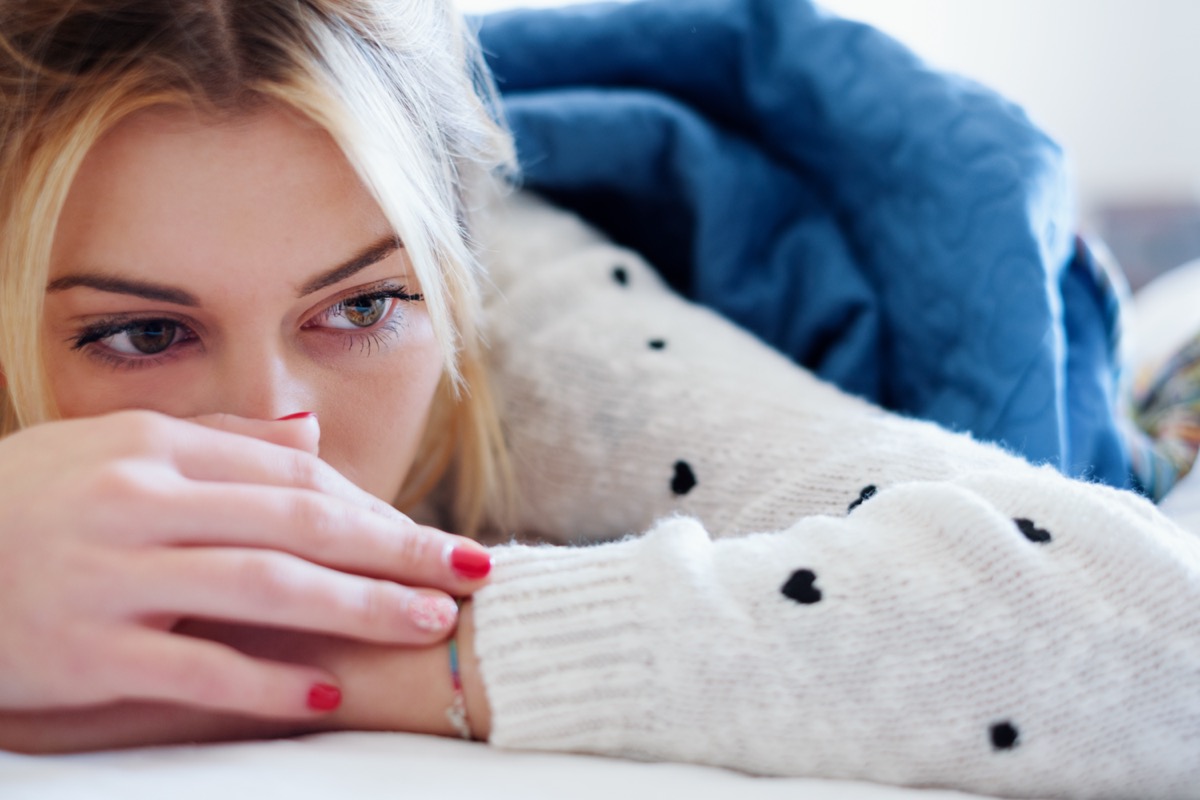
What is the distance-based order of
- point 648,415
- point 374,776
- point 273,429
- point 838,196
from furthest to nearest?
point 838,196 → point 648,415 → point 273,429 → point 374,776

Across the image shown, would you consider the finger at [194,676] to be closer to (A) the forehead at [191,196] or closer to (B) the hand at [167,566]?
(B) the hand at [167,566]

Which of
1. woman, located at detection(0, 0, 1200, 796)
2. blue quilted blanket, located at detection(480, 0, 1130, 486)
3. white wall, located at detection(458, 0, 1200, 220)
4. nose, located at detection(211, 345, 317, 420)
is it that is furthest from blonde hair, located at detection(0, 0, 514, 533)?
white wall, located at detection(458, 0, 1200, 220)

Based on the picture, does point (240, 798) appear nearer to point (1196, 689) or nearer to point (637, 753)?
point (637, 753)

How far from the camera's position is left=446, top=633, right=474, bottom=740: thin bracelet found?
1.94 feet

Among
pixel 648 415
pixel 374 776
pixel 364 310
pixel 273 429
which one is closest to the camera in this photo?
pixel 374 776

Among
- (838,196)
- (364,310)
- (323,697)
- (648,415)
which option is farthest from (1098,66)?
(323,697)

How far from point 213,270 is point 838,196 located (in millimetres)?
729

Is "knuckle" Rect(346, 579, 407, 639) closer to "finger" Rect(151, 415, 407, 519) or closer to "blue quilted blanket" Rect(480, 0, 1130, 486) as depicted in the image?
"finger" Rect(151, 415, 407, 519)

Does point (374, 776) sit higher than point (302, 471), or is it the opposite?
point (302, 471)

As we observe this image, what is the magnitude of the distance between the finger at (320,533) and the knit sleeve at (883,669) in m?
0.03

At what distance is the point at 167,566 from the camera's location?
20.7 inches

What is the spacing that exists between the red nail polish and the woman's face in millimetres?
175

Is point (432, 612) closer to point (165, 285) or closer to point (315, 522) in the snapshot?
point (315, 522)

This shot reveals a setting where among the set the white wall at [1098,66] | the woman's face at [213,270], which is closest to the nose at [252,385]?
the woman's face at [213,270]
